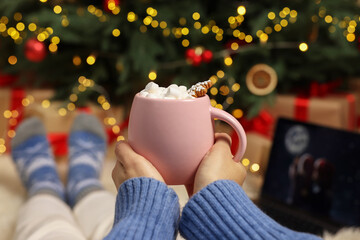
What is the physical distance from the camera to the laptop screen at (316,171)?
3.20ft

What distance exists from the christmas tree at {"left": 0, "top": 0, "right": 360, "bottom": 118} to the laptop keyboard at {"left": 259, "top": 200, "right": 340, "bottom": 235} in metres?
0.37

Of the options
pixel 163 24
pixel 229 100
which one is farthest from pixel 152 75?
pixel 229 100

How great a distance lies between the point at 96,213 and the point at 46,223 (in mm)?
132

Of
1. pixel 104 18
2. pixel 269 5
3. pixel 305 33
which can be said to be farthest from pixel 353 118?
pixel 104 18

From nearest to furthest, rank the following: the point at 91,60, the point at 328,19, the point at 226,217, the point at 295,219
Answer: the point at 226,217, the point at 295,219, the point at 328,19, the point at 91,60

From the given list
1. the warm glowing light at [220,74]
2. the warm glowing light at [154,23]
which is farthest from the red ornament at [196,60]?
the warm glowing light at [154,23]

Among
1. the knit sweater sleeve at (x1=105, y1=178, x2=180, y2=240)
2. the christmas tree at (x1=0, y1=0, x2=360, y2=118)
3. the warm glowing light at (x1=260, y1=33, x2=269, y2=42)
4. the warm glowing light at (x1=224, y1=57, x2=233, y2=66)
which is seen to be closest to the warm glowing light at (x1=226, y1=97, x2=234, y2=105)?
the christmas tree at (x1=0, y1=0, x2=360, y2=118)

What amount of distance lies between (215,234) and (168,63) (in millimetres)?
1024

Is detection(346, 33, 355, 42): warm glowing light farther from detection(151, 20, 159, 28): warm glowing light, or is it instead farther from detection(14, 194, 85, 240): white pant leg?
detection(14, 194, 85, 240): white pant leg

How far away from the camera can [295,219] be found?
100 centimetres

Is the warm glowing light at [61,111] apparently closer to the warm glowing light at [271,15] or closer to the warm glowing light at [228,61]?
the warm glowing light at [228,61]

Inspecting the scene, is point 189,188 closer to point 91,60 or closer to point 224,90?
point 224,90

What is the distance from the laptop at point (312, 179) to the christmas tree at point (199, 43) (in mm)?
228

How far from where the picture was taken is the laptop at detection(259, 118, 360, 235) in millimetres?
965
